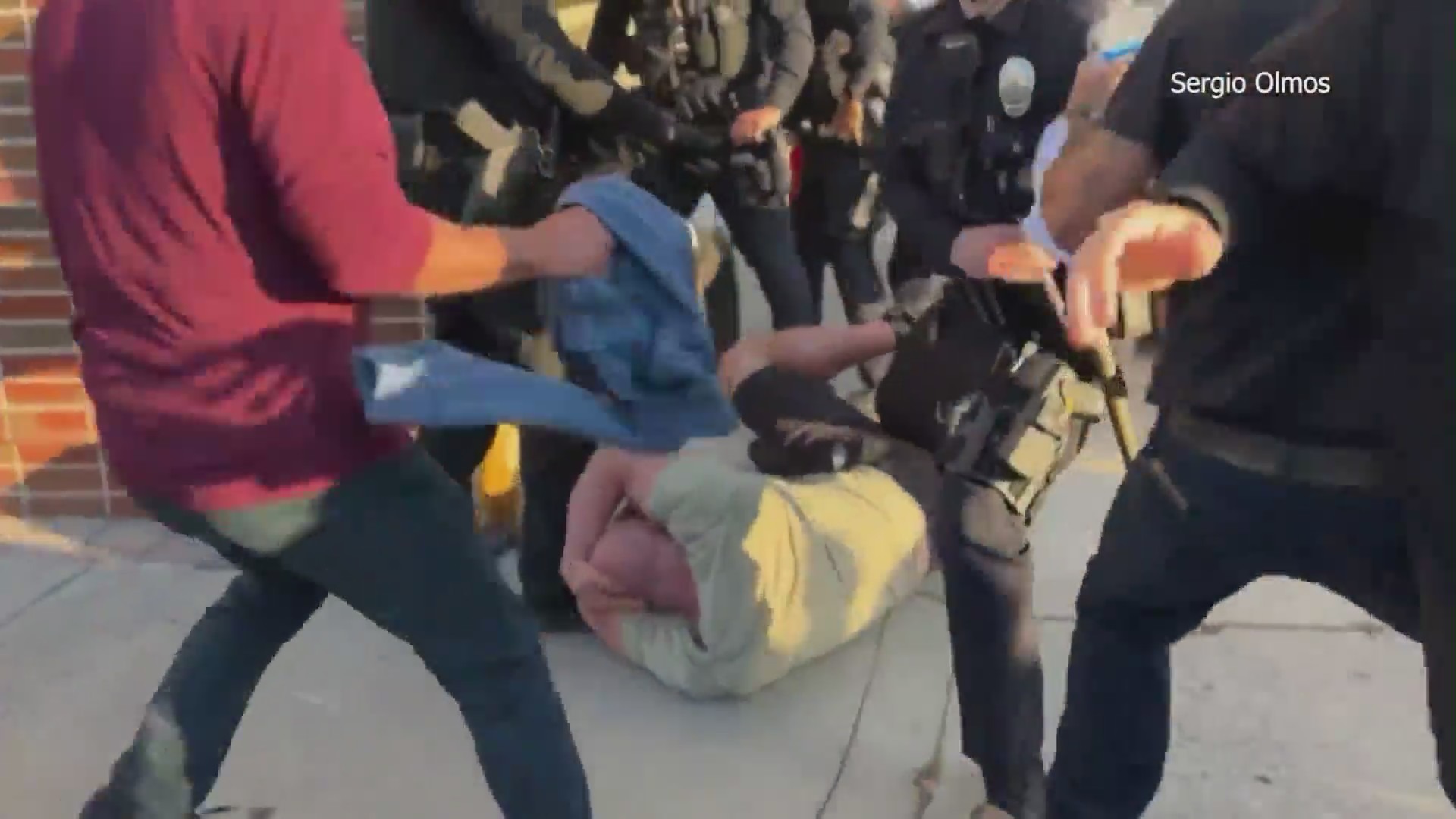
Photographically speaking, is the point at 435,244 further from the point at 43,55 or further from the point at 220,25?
the point at 43,55

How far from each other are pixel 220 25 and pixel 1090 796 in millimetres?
1474

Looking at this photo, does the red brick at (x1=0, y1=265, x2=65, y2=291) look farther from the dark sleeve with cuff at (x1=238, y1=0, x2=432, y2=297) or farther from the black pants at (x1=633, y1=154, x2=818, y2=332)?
the dark sleeve with cuff at (x1=238, y1=0, x2=432, y2=297)

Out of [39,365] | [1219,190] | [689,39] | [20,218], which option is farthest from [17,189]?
[1219,190]

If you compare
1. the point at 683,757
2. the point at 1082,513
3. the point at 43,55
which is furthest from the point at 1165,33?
the point at 1082,513

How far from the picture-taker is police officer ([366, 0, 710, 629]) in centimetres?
279

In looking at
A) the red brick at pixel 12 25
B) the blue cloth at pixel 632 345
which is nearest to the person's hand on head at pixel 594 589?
the blue cloth at pixel 632 345

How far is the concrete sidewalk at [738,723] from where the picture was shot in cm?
250

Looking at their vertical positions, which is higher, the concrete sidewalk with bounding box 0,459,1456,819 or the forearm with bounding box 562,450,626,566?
the forearm with bounding box 562,450,626,566

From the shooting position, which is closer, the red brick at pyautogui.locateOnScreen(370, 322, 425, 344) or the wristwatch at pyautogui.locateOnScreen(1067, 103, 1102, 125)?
the wristwatch at pyautogui.locateOnScreen(1067, 103, 1102, 125)

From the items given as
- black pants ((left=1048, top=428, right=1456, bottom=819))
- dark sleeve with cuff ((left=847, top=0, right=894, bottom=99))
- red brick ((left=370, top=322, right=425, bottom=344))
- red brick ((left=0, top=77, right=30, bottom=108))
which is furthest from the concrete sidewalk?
dark sleeve with cuff ((left=847, top=0, right=894, bottom=99))

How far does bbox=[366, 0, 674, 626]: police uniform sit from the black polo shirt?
1384 mm

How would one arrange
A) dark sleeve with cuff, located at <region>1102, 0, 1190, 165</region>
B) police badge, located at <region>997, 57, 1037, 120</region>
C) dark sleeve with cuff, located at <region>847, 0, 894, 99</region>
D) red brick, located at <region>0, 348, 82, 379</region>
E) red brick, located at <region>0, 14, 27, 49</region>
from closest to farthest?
dark sleeve with cuff, located at <region>1102, 0, 1190, 165</region> → police badge, located at <region>997, 57, 1037, 120</region> → red brick, located at <region>0, 14, 27, 49</region> → red brick, located at <region>0, 348, 82, 379</region> → dark sleeve with cuff, located at <region>847, 0, 894, 99</region>

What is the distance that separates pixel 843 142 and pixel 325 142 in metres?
3.50

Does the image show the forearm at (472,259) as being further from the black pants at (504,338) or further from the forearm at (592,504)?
the forearm at (592,504)
